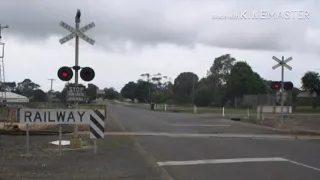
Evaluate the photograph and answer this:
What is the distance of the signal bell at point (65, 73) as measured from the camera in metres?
16.9

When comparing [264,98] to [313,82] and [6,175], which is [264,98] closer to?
[6,175]

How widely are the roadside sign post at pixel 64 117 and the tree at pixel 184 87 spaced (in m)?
126

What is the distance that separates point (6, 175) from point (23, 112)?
176 inches

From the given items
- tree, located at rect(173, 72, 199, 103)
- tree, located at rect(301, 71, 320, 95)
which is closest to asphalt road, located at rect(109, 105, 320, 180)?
tree, located at rect(301, 71, 320, 95)

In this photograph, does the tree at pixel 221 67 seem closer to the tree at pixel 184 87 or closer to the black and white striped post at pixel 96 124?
the tree at pixel 184 87

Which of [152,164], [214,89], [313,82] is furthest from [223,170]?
[214,89]

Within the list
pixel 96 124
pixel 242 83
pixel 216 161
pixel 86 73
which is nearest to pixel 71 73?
pixel 86 73

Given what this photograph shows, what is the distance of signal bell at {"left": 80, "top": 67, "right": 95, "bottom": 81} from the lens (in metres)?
17.1

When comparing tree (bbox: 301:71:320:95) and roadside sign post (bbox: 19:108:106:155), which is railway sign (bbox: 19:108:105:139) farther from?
tree (bbox: 301:71:320:95)

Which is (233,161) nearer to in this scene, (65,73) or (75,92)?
(75,92)

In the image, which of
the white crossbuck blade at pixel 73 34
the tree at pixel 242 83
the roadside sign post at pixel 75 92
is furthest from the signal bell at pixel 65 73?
the tree at pixel 242 83

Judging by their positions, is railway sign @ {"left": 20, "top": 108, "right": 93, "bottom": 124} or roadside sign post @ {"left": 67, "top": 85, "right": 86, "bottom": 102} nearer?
railway sign @ {"left": 20, "top": 108, "right": 93, "bottom": 124}

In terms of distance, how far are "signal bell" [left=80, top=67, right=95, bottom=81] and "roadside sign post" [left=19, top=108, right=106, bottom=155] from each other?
178 centimetres

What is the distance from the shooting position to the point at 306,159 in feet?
50.7
